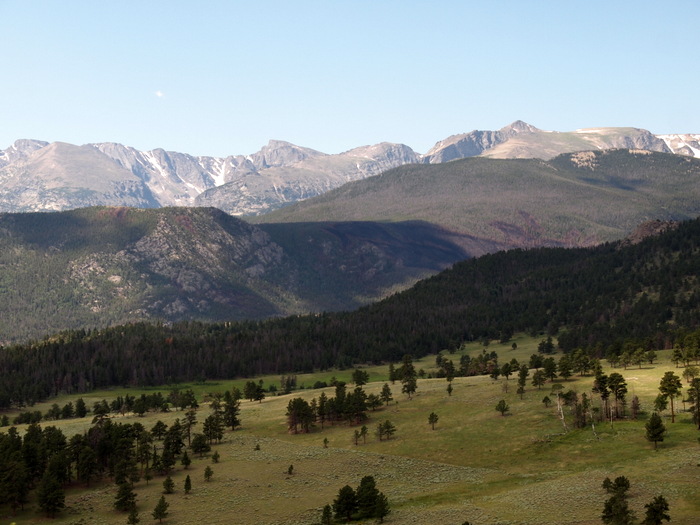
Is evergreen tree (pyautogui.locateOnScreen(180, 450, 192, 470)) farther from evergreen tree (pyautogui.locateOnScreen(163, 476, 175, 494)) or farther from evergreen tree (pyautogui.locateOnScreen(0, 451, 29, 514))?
evergreen tree (pyautogui.locateOnScreen(0, 451, 29, 514))

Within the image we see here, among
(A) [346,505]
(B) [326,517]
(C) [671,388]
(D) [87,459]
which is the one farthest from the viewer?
(D) [87,459]

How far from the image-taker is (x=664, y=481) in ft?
356

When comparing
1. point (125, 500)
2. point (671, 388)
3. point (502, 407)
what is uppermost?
point (671, 388)

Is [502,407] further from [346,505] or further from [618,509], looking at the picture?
[618,509]

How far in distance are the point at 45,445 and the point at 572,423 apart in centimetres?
10484

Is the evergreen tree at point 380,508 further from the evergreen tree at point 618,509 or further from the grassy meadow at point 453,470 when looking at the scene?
the evergreen tree at point 618,509

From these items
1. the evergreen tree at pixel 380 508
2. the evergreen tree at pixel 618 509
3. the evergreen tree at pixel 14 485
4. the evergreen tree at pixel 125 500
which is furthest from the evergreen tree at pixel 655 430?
the evergreen tree at pixel 14 485

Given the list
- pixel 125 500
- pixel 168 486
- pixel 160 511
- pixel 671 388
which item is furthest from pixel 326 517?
pixel 671 388

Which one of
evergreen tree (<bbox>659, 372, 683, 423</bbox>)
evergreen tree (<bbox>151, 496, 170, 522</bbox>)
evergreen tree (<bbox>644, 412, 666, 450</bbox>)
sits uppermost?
evergreen tree (<bbox>659, 372, 683, 423</bbox>)

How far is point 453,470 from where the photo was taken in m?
134

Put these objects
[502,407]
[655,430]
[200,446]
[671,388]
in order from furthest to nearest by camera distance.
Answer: [502,407] < [200,446] < [671,388] < [655,430]

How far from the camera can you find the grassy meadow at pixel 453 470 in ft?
352

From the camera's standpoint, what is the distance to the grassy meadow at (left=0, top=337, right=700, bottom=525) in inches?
4225

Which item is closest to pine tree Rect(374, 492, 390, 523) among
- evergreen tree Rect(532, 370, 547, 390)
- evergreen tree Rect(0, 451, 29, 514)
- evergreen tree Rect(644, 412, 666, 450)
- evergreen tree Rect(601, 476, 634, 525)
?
evergreen tree Rect(601, 476, 634, 525)
